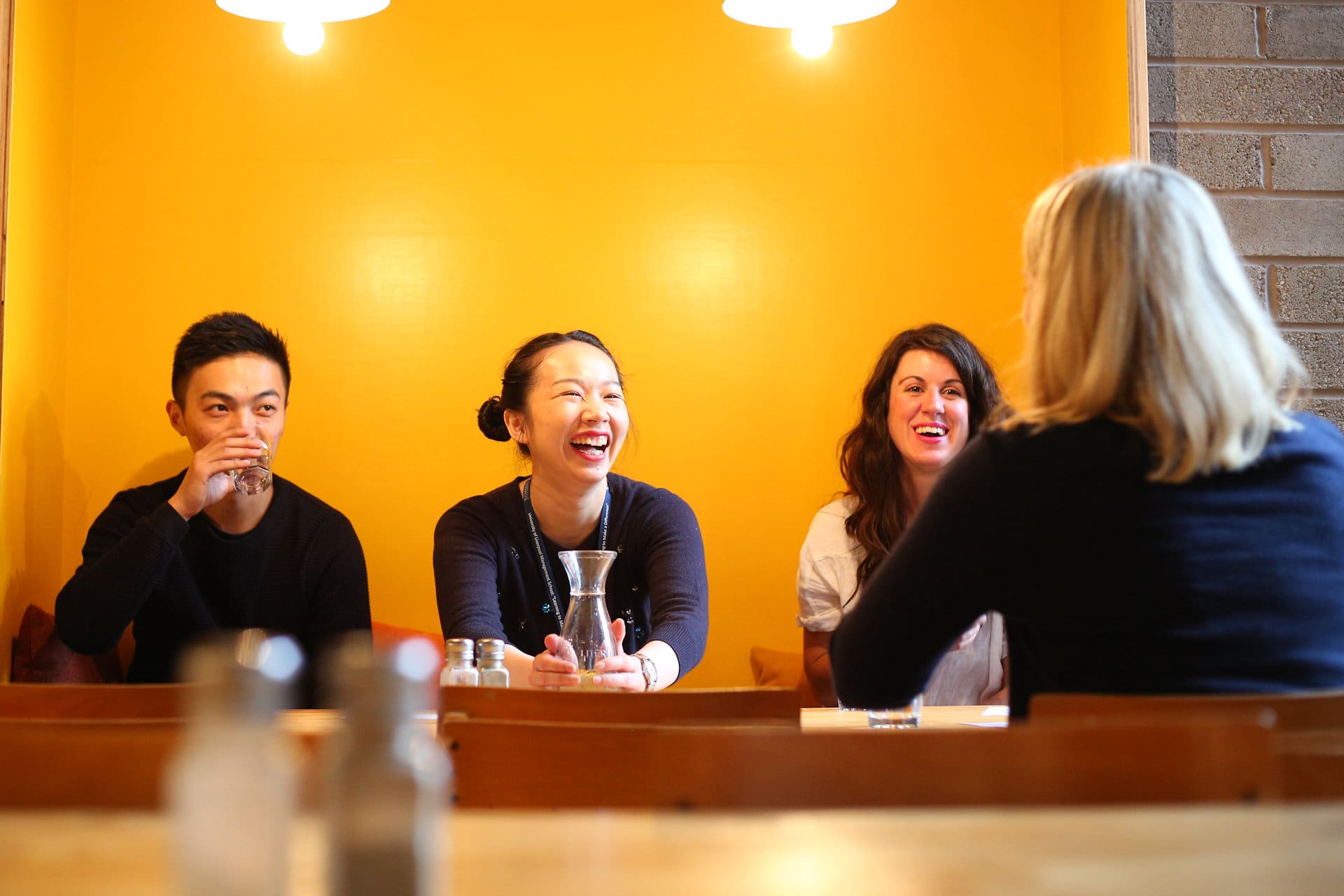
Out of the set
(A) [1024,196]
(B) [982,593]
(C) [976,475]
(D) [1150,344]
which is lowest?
(B) [982,593]

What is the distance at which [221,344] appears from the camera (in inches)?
115

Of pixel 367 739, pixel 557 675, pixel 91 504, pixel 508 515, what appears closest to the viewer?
pixel 367 739

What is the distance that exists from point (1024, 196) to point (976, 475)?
102 inches

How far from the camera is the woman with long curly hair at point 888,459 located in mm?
2848

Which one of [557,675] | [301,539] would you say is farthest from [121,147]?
[557,675]

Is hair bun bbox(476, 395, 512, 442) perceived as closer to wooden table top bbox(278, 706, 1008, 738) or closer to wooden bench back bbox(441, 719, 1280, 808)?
wooden table top bbox(278, 706, 1008, 738)

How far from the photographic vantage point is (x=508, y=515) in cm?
271

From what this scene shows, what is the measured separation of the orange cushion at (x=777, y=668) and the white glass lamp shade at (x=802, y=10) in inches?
63.9

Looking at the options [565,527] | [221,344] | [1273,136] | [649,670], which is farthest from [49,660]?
[1273,136]

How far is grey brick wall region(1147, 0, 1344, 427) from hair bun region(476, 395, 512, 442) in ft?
5.53

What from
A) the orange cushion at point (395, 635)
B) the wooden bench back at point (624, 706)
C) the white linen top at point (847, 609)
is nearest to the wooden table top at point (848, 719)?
the wooden bench back at point (624, 706)

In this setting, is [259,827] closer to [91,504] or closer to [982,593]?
[982,593]

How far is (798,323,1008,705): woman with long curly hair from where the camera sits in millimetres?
2848

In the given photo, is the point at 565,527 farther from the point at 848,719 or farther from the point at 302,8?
the point at 302,8
